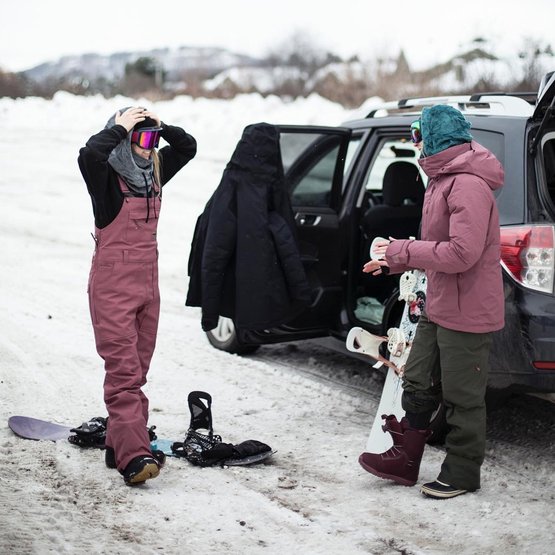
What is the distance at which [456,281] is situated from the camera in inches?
156

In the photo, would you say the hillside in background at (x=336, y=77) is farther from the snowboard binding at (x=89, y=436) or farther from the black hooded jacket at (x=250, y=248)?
the snowboard binding at (x=89, y=436)

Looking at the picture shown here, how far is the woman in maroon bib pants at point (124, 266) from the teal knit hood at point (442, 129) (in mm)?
1323

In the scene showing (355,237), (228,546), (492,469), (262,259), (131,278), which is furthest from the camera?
(355,237)

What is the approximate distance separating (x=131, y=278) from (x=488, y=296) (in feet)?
5.59

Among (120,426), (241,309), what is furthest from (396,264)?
(120,426)

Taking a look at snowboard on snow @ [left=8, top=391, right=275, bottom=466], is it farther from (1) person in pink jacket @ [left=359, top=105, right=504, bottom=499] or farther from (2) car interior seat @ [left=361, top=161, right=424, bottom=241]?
(2) car interior seat @ [left=361, top=161, right=424, bottom=241]

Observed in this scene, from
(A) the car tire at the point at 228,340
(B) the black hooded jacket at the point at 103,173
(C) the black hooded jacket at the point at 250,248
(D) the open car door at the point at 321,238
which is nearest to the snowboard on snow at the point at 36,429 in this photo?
(C) the black hooded jacket at the point at 250,248

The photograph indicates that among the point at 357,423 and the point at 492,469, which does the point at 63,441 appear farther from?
the point at 492,469

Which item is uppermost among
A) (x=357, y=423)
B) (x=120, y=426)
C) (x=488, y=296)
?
(x=488, y=296)

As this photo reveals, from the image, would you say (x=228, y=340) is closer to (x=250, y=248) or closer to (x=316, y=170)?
(x=316, y=170)

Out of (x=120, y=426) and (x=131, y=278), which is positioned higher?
(x=131, y=278)

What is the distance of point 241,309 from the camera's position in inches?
193

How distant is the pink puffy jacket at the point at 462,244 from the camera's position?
12.5ft

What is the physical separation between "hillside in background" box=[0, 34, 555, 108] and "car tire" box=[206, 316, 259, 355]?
32.5 ft
